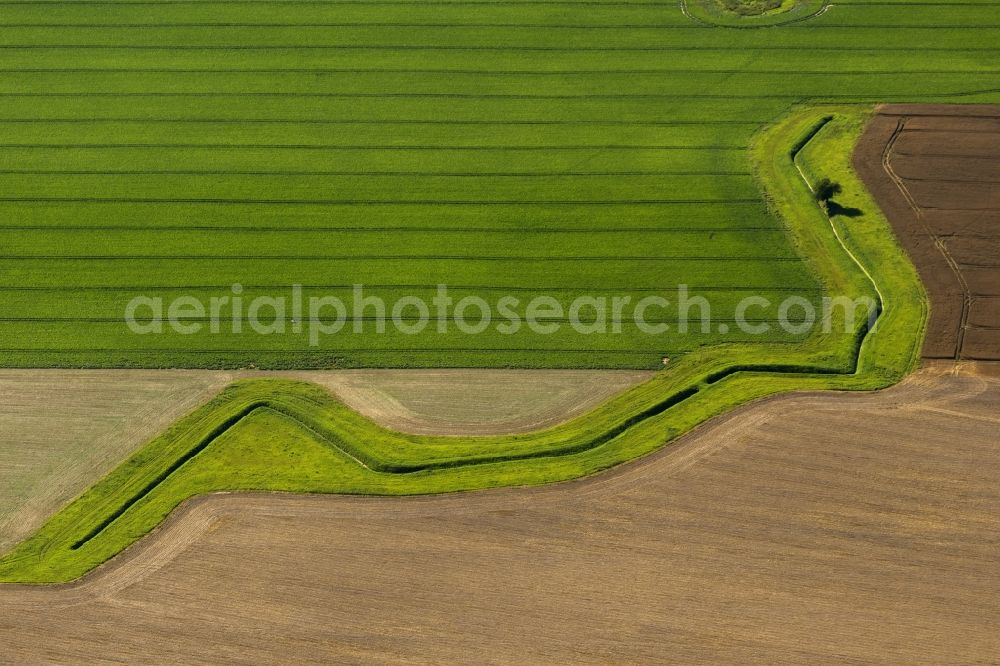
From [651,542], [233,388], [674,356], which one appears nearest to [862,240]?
[674,356]

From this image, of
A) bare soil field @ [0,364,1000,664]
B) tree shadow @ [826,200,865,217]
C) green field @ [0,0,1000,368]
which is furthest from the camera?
tree shadow @ [826,200,865,217]

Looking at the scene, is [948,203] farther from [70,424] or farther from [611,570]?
[70,424]

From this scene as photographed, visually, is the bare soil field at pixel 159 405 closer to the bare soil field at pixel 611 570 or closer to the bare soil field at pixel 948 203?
the bare soil field at pixel 611 570

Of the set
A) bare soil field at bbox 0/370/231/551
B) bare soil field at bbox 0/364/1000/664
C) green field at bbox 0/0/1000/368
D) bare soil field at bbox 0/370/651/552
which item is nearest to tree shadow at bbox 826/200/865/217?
green field at bbox 0/0/1000/368

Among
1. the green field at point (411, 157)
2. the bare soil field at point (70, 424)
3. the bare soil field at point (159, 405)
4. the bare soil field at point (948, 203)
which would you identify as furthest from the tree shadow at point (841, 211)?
the bare soil field at point (70, 424)

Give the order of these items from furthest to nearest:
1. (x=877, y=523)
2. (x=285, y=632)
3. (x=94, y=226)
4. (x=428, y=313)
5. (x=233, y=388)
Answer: (x=94, y=226) < (x=428, y=313) < (x=233, y=388) < (x=877, y=523) < (x=285, y=632)

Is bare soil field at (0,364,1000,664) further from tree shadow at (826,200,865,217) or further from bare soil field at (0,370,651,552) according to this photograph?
tree shadow at (826,200,865,217)

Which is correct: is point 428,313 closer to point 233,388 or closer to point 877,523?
point 233,388
